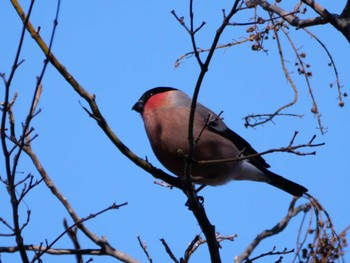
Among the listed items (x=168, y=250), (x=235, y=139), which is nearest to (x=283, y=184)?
(x=235, y=139)

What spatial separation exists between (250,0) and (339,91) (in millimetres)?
655

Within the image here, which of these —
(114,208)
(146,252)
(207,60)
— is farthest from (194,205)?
(207,60)

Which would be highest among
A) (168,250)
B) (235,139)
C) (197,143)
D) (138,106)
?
(138,106)

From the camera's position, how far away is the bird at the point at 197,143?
3.59 m

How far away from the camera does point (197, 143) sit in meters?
3.39

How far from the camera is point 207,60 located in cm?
230

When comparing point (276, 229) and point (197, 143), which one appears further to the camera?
point (197, 143)

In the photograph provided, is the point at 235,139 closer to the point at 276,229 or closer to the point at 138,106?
the point at 138,106

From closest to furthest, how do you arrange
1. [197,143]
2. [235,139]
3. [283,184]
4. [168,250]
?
[168,250] → [197,143] → [235,139] → [283,184]

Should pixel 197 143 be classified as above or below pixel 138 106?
below

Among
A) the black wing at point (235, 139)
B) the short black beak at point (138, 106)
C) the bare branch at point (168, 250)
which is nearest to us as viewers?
the bare branch at point (168, 250)

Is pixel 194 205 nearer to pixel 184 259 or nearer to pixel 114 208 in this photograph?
pixel 184 259

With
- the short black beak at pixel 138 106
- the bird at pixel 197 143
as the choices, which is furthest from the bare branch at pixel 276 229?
the short black beak at pixel 138 106

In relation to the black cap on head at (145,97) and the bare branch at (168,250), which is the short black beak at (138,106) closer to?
the black cap on head at (145,97)
